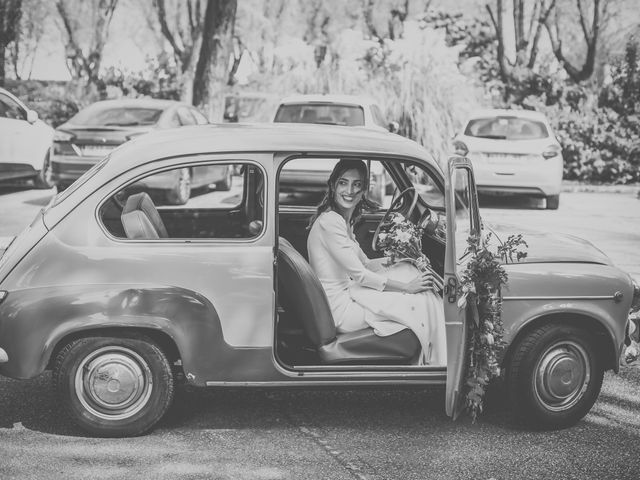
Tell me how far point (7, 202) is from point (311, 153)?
10.5m

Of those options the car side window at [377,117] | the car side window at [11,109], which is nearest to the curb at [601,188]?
the car side window at [377,117]

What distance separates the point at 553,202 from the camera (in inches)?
607

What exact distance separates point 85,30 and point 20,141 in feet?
46.6

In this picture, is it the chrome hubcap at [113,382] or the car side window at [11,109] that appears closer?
the chrome hubcap at [113,382]

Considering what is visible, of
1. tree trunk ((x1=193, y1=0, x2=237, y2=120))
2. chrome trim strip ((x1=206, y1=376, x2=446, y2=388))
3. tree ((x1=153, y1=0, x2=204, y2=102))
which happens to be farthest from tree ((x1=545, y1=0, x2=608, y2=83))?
chrome trim strip ((x1=206, y1=376, x2=446, y2=388))

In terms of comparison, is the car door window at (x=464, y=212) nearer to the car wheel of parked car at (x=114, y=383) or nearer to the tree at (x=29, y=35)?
the car wheel of parked car at (x=114, y=383)

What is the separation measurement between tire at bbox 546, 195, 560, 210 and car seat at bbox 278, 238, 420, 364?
10766mm

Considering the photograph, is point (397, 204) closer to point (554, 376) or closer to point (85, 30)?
point (554, 376)

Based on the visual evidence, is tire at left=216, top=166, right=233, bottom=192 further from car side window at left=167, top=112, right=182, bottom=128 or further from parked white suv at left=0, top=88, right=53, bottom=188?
parked white suv at left=0, top=88, right=53, bottom=188

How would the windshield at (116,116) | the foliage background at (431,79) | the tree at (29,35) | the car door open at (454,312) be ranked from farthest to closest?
the tree at (29,35)
the foliage background at (431,79)
the windshield at (116,116)
the car door open at (454,312)

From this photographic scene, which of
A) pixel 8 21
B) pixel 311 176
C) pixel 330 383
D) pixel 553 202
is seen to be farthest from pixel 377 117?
pixel 8 21

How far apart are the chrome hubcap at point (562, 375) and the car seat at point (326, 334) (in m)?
0.69

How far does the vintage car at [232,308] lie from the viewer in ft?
15.7

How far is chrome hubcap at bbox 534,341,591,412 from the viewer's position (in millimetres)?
5164
